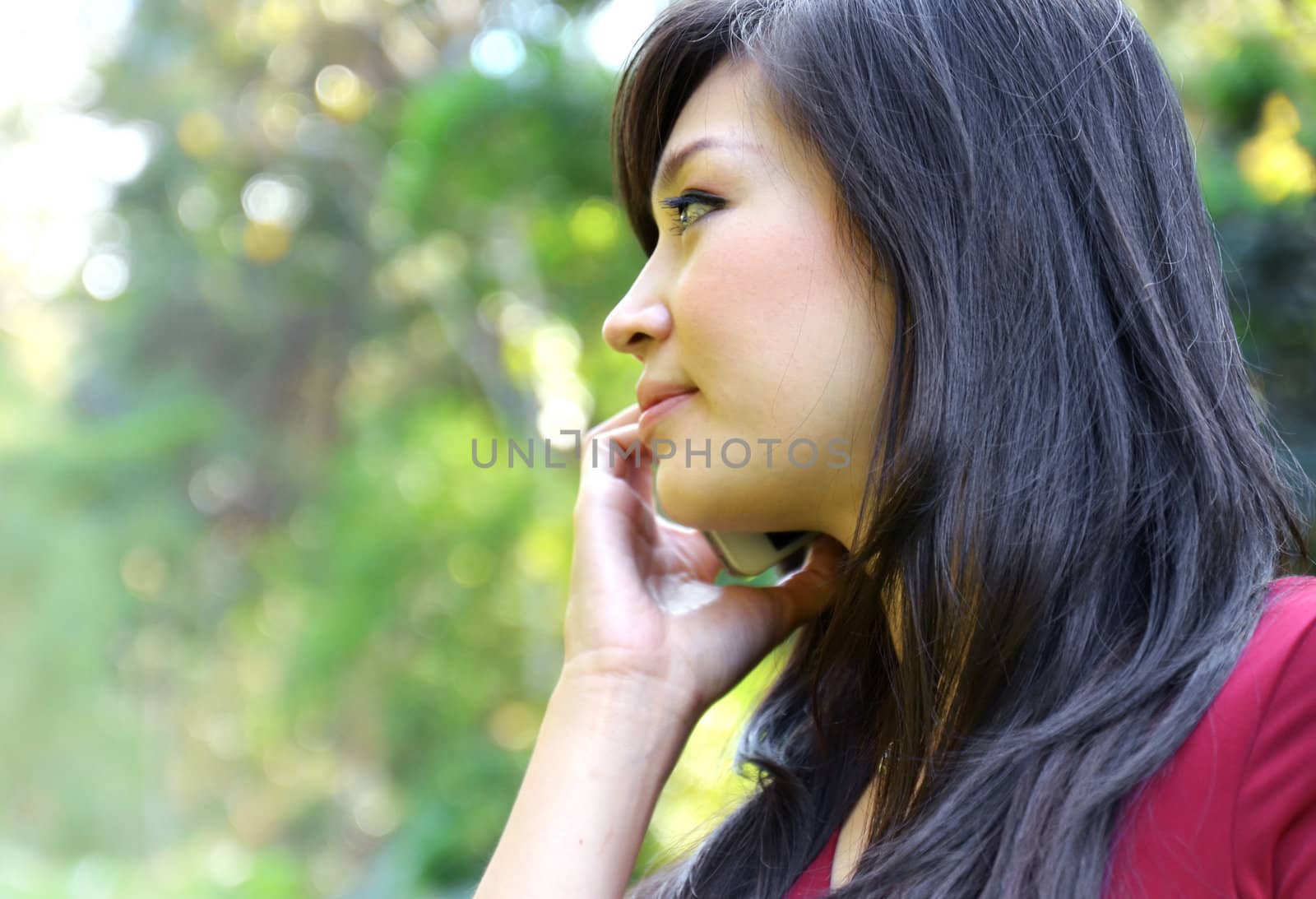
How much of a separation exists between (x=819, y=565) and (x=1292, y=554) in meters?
0.50

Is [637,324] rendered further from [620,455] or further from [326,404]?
[326,404]

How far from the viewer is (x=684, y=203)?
3.71ft

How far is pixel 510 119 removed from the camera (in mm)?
2570

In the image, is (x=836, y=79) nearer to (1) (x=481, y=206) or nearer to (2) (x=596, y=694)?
(2) (x=596, y=694)

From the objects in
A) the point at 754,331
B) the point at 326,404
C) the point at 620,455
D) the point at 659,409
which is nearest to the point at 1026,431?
the point at 754,331

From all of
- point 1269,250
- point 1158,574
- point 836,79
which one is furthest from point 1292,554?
point 1269,250

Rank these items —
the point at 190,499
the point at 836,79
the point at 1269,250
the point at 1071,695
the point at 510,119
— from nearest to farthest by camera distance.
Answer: the point at 1071,695
the point at 836,79
the point at 1269,250
the point at 510,119
the point at 190,499

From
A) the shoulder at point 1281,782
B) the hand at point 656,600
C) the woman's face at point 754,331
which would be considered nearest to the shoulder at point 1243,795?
the shoulder at point 1281,782

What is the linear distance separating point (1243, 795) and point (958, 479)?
0.31 meters

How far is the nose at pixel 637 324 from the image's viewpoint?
114 cm

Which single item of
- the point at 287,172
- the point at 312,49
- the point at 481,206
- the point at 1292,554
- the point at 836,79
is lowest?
the point at 1292,554

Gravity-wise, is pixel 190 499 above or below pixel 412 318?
below

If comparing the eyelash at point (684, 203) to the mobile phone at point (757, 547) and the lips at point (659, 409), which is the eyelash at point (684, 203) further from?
the mobile phone at point (757, 547)

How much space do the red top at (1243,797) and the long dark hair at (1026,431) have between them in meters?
0.02
